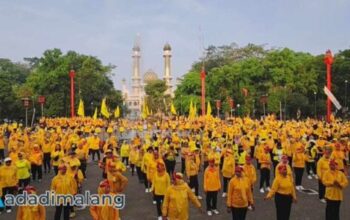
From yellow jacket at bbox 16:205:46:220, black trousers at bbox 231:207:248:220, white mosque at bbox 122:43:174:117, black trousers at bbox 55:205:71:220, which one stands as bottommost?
black trousers at bbox 55:205:71:220

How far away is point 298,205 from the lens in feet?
37.9

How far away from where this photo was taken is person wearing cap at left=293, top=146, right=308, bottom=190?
1321 centimetres

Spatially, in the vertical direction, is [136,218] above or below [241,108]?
below

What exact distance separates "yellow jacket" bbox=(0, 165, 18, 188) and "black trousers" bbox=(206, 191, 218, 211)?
4.71m

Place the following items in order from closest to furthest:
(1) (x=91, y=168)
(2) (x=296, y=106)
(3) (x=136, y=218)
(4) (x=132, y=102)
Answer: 1. (3) (x=136, y=218)
2. (1) (x=91, y=168)
3. (2) (x=296, y=106)
4. (4) (x=132, y=102)

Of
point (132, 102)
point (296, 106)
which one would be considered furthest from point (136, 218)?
point (132, 102)

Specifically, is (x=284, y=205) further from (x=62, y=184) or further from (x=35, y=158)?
(x=35, y=158)

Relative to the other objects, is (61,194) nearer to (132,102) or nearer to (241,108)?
(241,108)

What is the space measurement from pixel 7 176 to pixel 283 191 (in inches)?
256

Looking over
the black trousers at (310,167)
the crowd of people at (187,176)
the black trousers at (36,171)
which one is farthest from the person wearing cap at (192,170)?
the black trousers at (36,171)

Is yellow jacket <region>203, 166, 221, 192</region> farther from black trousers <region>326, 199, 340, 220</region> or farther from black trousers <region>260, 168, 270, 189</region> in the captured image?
black trousers <region>260, 168, 270, 189</region>

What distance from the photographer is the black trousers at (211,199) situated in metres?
10.6

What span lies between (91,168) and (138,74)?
11876cm

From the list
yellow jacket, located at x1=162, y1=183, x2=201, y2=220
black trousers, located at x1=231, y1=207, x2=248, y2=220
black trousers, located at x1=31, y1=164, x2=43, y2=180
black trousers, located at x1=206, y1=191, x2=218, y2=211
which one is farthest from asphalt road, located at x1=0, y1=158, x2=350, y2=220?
yellow jacket, located at x1=162, y1=183, x2=201, y2=220
